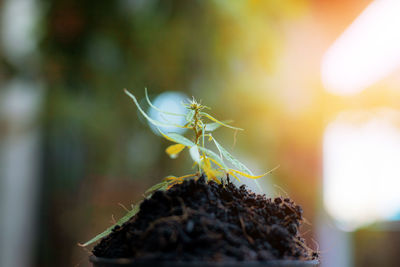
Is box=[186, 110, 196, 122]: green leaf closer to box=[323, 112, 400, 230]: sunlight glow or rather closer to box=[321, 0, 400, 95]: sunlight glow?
box=[321, 0, 400, 95]: sunlight glow

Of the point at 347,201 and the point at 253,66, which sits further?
the point at 347,201

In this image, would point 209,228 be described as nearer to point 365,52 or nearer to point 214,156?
point 214,156

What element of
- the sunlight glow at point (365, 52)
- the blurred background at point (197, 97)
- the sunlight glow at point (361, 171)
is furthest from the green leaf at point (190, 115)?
the sunlight glow at point (361, 171)

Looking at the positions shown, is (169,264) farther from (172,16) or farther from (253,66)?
(253,66)

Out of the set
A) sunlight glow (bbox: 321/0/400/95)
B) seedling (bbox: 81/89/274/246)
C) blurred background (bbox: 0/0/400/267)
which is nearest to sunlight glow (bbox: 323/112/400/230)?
blurred background (bbox: 0/0/400/267)

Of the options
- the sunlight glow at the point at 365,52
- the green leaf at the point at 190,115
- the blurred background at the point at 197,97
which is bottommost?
the green leaf at the point at 190,115

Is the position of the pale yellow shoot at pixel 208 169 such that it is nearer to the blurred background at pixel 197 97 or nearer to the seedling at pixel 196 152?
the seedling at pixel 196 152

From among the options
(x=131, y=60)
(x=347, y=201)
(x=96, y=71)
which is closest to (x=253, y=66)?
(x=131, y=60)
